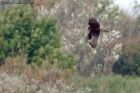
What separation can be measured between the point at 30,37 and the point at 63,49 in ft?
9.95

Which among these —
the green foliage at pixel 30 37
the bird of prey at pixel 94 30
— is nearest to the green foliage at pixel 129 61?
the green foliage at pixel 30 37

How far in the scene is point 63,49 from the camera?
18.6 meters

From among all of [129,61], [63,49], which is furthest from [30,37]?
[129,61]

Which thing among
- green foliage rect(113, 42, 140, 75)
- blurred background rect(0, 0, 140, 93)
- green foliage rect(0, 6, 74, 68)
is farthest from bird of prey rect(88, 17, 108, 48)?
green foliage rect(113, 42, 140, 75)

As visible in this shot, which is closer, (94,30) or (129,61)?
(94,30)

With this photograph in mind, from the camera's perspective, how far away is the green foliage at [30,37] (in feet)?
49.6

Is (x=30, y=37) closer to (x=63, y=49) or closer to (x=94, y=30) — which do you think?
(x=63, y=49)

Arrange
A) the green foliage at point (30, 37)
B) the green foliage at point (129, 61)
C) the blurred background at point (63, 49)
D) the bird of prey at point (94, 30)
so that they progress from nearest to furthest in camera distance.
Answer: the bird of prey at point (94, 30)
the blurred background at point (63, 49)
the green foliage at point (30, 37)
the green foliage at point (129, 61)

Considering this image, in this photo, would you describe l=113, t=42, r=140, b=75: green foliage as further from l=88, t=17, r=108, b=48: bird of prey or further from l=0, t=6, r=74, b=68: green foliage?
l=88, t=17, r=108, b=48: bird of prey

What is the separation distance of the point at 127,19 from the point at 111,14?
5.17 meters

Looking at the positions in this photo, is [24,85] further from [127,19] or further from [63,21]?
[127,19]

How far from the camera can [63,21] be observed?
20.8 m

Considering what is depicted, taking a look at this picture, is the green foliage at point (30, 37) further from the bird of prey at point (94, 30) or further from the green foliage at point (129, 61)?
the bird of prey at point (94, 30)

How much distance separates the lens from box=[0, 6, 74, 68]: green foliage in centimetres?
1511
